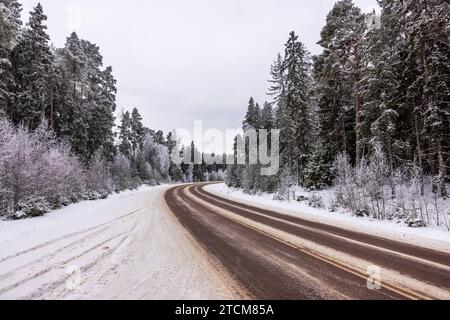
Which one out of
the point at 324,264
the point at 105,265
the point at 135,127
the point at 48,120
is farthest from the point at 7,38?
the point at 135,127

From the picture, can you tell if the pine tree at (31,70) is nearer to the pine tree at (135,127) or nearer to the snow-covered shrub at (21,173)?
the snow-covered shrub at (21,173)

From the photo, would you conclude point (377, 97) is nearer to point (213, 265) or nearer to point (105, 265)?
point (213, 265)

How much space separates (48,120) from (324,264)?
2986 cm

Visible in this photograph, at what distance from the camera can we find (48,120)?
2923 cm

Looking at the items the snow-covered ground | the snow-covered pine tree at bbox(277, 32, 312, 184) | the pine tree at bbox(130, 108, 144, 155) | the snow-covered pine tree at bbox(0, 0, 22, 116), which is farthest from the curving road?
the pine tree at bbox(130, 108, 144, 155)

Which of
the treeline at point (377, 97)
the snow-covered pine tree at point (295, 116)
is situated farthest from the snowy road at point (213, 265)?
the snow-covered pine tree at point (295, 116)

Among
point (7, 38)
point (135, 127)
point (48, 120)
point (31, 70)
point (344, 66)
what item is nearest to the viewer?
point (7, 38)

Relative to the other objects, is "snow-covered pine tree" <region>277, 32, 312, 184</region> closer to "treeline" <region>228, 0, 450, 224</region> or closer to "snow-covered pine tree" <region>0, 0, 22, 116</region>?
"treeline" <region>228, 0, 450, 224</region>

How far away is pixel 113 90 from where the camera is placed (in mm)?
40906

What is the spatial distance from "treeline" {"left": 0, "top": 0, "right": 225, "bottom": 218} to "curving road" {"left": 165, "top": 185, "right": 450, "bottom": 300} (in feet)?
33.3

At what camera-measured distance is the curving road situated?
501 centimetres

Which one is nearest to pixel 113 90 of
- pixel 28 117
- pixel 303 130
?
pixel 28 117

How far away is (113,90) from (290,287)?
40.6 metres
